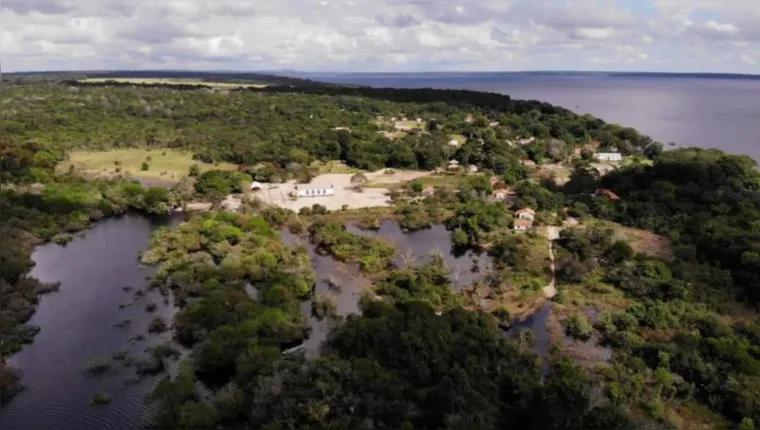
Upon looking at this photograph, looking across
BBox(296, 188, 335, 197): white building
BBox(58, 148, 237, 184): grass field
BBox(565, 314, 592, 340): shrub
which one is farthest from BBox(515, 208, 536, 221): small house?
BBox(58, 148, 237, 184): grass field

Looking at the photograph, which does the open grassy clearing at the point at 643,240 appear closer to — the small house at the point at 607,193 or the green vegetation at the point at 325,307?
the small house at the point at 607,193

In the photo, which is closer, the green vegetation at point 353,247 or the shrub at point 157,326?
the shrub at point 157,326

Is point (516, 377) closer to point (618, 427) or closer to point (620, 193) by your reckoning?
point (618, 427)

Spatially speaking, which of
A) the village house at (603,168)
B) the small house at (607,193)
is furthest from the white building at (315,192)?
the village house at (603,168)

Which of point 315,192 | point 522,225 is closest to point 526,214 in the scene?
point 522,225

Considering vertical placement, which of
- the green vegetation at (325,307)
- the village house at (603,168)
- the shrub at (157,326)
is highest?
the village house at (603,168)

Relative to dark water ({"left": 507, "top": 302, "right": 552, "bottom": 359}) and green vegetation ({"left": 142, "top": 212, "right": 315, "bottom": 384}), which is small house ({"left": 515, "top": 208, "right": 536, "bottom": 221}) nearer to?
dark water ({"left": 507, "top": 302, "right": 552, "bottom": 359})
